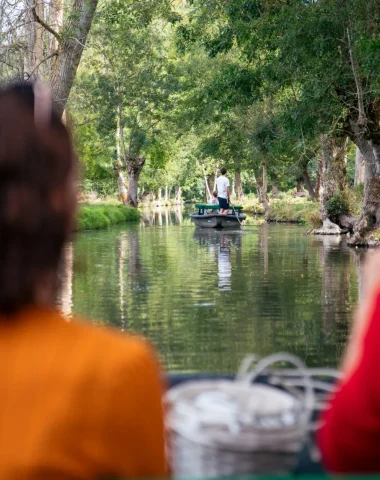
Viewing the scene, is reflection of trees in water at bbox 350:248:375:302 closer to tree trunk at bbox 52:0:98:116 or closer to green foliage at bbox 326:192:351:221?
tree trunk at bbox 52:0:98:116

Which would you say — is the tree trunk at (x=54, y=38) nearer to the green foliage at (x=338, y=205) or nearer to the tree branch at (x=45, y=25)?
the tree branch at (x=45, y=25)

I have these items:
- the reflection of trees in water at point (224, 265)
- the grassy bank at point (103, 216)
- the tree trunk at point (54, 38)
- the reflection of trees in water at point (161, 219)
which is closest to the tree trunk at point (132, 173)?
the reflection of trees in water at point (161, 219)

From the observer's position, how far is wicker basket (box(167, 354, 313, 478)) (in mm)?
1979

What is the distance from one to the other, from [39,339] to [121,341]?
152 millimetres

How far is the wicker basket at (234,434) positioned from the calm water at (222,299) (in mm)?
472

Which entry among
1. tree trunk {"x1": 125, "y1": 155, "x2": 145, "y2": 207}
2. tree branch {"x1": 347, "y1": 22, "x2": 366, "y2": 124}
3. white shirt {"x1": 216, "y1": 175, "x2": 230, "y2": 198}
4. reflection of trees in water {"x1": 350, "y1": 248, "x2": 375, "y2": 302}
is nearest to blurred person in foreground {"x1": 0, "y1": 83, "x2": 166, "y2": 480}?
reflection of trees in water {"x1": 350, "y1": 248, "x2": 375, "y2": 302}

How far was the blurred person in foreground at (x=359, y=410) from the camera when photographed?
200cm

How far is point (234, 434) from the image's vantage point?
197 centimetres

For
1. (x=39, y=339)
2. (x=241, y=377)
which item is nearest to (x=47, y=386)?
(x=39, y=339)

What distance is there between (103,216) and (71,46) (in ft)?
70.1

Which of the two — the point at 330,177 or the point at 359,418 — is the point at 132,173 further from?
the point at 359,418

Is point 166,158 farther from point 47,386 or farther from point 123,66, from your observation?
point 47,386

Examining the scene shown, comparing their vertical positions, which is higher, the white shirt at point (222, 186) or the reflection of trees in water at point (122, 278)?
the white shirt at point (222, 186)

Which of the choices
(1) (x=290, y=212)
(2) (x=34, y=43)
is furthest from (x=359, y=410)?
(1) (x=290, y=212)
